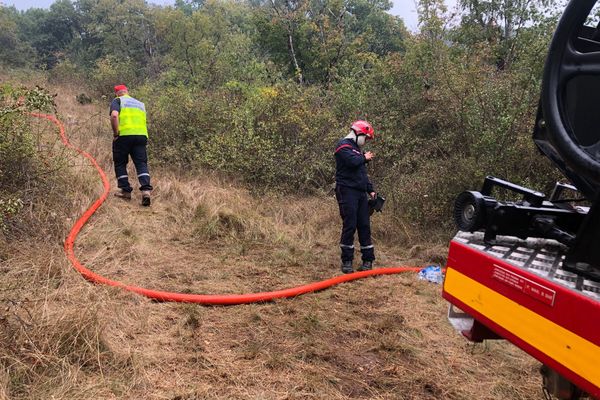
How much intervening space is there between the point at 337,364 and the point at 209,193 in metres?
4.41

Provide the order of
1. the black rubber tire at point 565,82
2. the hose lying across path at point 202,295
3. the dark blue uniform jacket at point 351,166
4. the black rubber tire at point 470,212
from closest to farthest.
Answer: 1. the black rubber tire at point 565,82
2. the black rubber tire at point 470,212
3. the hose lying across path at point 202,295
4. the dark blue uniform jacket at point 351,166

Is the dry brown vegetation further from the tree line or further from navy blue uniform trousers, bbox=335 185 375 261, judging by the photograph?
A: the tree line

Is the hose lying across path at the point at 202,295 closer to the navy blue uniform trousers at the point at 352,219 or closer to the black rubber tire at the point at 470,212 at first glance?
the navy blue uniform trousers at the point at 352,219

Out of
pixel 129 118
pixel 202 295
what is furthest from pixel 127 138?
pixel 202 295

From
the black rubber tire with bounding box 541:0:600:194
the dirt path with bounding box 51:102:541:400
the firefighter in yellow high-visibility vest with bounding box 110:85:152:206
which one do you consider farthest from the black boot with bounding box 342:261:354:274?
the black rubber tire with bounding box 541:0:600:194

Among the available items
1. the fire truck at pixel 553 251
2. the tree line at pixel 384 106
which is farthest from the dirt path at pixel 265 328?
the tree line at pixel 384 106

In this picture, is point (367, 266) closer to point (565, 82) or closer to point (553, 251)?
point (553, 251)

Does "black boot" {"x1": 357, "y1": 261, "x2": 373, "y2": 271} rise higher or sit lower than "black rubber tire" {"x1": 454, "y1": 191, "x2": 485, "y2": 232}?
lower

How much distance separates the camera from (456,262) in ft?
6.91

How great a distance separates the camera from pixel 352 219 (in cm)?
559

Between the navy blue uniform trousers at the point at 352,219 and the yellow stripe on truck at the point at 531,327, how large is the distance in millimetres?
3397

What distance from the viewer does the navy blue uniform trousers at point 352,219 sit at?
556cm

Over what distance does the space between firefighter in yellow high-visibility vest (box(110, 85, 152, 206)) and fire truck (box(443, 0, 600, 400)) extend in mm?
5649

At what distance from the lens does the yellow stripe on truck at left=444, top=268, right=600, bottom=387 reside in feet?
4.75
